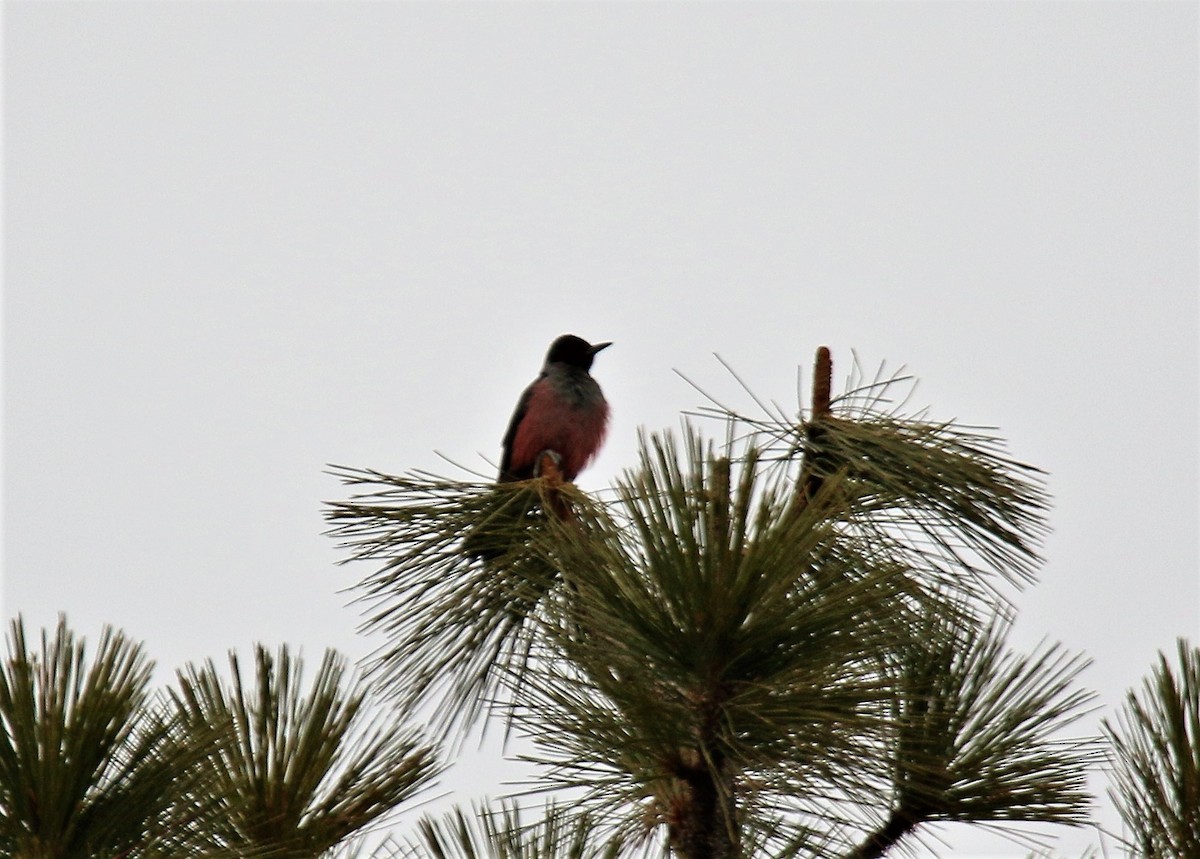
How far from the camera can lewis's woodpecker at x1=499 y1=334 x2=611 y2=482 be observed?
213 inches

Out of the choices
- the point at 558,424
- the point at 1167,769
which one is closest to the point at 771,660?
the point at 1167,769

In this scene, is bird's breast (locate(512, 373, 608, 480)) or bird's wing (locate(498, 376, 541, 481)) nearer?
bird's breast (locate(512, 373, 608, 480))

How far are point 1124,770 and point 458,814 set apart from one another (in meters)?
1.29

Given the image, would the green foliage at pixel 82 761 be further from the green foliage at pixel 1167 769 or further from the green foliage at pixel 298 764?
the green foliage at pixel 1167 769

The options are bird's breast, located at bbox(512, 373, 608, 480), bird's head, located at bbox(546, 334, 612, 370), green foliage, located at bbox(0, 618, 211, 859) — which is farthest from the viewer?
bird's head, located at bbox(546, 334, 612, 370)

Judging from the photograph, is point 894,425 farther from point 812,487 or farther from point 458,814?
point 458,814

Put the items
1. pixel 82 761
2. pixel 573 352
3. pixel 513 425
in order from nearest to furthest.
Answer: pixel 82 761 < pixel 513 425 < pixel 573 352

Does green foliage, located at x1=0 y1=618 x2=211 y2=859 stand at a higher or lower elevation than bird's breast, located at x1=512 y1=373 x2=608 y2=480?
lower

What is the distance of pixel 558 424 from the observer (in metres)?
5.43

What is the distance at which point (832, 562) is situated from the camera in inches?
103

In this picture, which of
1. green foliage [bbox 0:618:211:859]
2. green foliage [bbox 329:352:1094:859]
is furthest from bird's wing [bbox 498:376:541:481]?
green foliage [bbox 0:618:211:859]

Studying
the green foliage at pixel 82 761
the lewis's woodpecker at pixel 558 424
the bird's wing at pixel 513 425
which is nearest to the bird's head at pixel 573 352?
the lewis's woodpecker at pixel 558 424

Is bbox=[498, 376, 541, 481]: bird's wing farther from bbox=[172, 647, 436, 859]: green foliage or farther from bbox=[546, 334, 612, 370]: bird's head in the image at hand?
bbox=[172, 647, 436, 859]: green foliage

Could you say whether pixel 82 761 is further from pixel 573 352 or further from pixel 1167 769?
pixel 573 352
